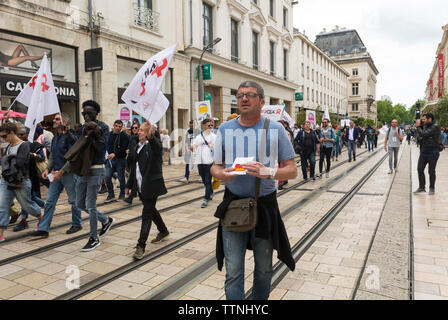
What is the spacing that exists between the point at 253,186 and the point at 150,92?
2.46 meters

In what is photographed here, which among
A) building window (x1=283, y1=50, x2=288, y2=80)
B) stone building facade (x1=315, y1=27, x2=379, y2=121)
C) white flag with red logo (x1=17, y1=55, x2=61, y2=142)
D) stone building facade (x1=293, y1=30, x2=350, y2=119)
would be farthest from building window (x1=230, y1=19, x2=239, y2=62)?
stone building facade (x1=315, y1=27, x2=379, y2=121)

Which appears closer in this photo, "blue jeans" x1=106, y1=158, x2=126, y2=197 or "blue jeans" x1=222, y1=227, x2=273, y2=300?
"blue jeans" x1=222, y1=227, x2=273, y2=300

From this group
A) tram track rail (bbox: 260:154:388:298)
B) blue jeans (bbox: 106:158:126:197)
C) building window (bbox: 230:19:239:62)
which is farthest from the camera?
building window (bbox: 230:19:239:62)

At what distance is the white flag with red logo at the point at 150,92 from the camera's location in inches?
173

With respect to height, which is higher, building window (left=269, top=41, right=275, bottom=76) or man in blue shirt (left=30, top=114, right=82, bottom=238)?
building window (left=269, top=41, right=275, bottom=76)

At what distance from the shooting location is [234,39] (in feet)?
81.1

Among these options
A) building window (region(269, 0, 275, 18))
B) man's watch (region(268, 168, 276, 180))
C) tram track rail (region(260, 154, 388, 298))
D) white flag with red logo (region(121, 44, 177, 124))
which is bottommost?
tram track rail (region(260, 154, 388, 298))

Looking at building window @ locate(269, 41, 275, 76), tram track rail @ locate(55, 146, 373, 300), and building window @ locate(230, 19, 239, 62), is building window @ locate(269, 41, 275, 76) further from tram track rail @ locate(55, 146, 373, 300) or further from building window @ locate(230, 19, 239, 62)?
tram track rail @ locate(55, 146, 373, 300)

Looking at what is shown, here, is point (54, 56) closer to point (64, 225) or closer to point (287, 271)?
point (64, 225)

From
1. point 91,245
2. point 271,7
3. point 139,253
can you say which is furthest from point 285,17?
point 139,253


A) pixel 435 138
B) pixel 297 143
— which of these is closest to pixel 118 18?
pixel 297 143

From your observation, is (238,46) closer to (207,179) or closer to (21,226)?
(207,179)

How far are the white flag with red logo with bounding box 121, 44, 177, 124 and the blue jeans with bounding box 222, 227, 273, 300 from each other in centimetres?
233

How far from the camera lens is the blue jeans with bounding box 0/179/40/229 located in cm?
525
